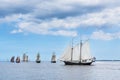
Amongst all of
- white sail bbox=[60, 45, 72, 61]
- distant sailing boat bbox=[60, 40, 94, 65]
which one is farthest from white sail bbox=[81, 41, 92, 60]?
white sail bbox=[60, 45, 72, 61]

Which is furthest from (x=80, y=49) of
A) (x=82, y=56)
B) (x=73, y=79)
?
(x=73, y=79)

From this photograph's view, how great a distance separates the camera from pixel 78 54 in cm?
17525

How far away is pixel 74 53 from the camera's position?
177 meters

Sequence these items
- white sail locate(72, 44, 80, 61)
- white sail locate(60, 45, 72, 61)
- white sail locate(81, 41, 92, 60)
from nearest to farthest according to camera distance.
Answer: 1. white sail locate(81, 41, 92, 60)
2. white sail locate(60, 45, 72, 61)
3. white sail locate(72, 44, 80, 61)

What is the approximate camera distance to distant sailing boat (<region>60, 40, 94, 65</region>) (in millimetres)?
169288

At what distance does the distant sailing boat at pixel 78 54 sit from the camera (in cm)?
Result: 16929

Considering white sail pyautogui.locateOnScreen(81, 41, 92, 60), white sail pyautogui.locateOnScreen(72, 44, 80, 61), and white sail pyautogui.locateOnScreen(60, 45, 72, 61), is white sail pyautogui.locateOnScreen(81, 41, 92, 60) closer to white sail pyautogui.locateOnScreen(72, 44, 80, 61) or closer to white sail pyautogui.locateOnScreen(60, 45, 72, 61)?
white sail pyautogui.locateOnScreen(72, 44, 80, 61)

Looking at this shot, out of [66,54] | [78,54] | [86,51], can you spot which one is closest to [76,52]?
[78,54]

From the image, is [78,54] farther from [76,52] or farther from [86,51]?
[86,51]

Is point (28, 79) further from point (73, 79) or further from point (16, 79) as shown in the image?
point (73, 79)

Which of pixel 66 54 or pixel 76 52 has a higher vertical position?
pixel 76 52

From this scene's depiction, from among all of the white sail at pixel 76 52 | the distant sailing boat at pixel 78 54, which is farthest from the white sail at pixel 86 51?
the white sail at pixel 76 52

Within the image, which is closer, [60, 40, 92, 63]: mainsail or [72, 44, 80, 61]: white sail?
[60, 40, 92, 63]: mainsail

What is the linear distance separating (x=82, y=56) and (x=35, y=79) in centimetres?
9514
